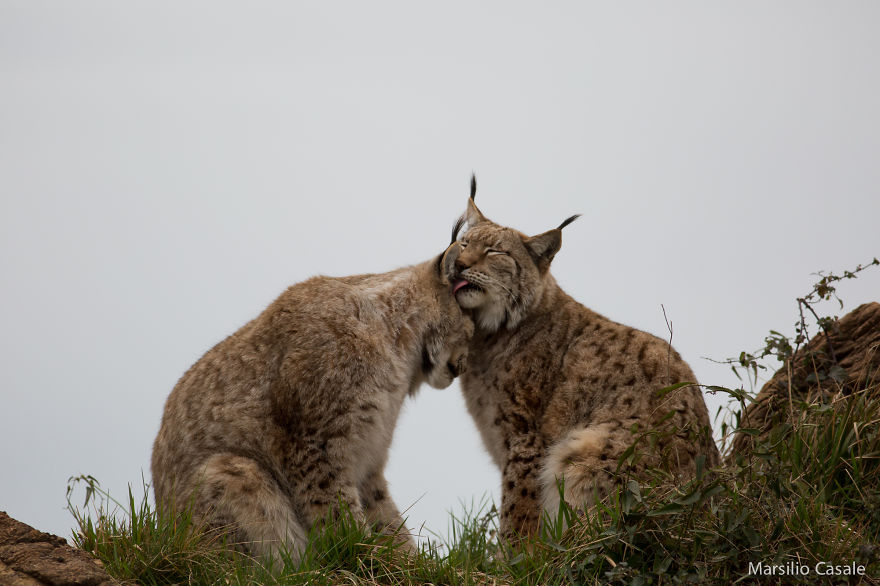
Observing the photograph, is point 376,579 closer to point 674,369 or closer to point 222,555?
point 222,555

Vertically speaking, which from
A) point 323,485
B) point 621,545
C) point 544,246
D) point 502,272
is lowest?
point 621,545

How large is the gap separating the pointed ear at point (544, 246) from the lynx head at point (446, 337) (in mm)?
762

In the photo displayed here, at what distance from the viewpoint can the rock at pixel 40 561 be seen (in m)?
3.93

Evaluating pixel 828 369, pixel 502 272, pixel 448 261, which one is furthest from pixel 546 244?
pixel 828 369

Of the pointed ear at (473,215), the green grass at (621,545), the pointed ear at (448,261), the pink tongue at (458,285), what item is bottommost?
the green grass at (621,545)

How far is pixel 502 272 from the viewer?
6535 millimetres

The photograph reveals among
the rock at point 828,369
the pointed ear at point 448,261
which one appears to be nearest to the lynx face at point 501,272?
the pointed ear at point 448,261

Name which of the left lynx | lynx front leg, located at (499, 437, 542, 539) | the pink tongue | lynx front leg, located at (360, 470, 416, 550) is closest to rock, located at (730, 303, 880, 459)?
lynx front leg, located at (499, 437, 542, 539)

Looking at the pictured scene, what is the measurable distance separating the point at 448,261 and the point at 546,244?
958 mm

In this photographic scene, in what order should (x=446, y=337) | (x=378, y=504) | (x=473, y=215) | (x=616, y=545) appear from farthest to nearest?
1. (x=473, y=215)
2. (x=446, y=337)
3. (x=378, y=504)
4. (x=616, y=545)

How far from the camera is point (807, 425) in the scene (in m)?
5.11

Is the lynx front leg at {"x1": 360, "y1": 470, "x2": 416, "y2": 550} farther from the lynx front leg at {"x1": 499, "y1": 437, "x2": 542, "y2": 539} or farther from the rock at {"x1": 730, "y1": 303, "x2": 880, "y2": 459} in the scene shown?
the rock at {"x1": 730, "y1": 303, "x2": 880, "y2": 459}

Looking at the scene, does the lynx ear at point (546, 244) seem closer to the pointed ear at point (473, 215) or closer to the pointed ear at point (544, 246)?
the pointed ear at point (544, 246)

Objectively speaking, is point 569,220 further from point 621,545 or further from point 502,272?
point 621,545
